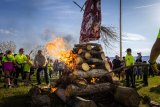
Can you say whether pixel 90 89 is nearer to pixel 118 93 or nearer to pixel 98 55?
pixel 118 93

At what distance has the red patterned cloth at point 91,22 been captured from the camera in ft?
52.3

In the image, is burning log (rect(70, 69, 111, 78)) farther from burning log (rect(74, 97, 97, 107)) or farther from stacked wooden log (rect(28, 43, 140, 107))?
burning log (rect(74, 97, 97, 107))

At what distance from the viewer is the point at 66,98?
39.1 feet

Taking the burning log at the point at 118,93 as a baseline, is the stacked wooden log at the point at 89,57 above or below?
above

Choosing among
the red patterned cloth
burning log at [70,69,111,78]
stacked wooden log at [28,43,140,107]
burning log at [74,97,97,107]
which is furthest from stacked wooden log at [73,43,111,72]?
burning log at [74,97,97,107]

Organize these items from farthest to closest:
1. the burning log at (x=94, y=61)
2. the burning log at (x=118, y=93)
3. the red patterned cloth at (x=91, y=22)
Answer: the red patterned cloth at (x=91, y=22) < the burning log at (x=94, y=61) < the burning log at (x=118, y=93)

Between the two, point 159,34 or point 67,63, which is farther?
point 67,63

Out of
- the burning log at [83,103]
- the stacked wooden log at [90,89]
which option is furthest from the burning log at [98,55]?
the burning log at [83,103]

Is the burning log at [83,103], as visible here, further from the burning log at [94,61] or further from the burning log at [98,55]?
the burning log at [98,55]

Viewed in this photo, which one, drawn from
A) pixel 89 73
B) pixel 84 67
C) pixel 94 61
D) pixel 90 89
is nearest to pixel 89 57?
pixel 94 61

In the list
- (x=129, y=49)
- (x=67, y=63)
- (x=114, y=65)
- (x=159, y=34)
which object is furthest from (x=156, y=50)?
(x=114, y=65)

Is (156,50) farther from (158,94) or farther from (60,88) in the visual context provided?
(158,94)

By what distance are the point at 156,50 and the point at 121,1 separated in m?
28.3

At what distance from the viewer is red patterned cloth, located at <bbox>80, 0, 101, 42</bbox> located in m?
15.9
